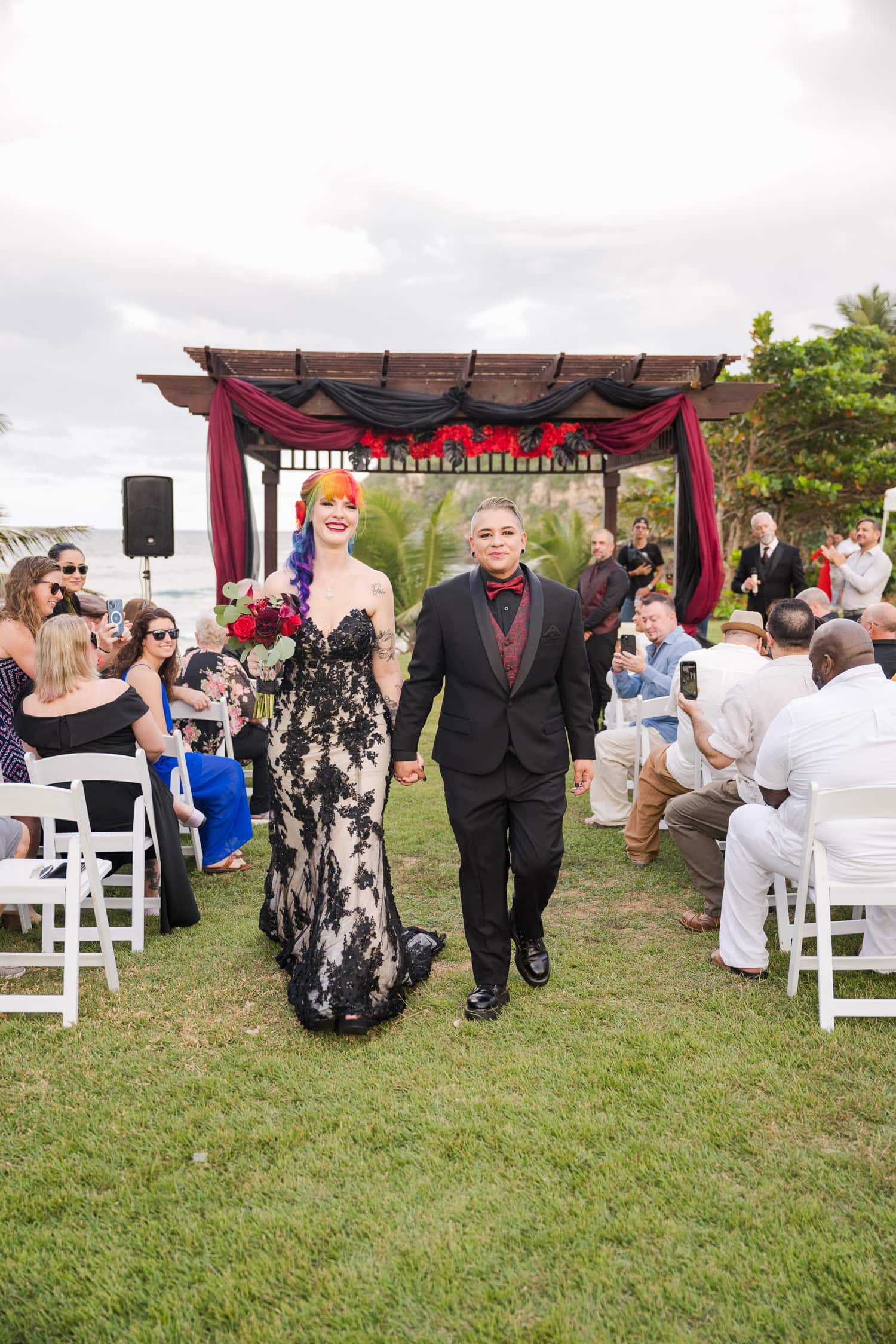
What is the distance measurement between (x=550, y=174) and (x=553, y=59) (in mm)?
4657

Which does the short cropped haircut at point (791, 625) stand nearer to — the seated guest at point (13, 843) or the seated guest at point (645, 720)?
the seated guest at point (645, 720)

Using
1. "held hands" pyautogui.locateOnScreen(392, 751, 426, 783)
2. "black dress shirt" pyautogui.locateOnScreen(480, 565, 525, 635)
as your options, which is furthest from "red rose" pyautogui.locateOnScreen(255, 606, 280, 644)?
"black dress shirt" pyautogui.locateOnScreen(480, 565, 525, 635)

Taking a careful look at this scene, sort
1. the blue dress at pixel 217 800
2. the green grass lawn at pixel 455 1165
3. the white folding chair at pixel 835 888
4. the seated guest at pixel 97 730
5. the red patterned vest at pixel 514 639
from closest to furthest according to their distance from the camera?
the green grass lawn at pixel 455 1165
the white folding chair at pixel 835 888
the red patterned vest at pixel 514 639
the seated guest at pixel 97 730
the blue dress at pixel 217 800

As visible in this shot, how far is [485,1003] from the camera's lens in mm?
3824

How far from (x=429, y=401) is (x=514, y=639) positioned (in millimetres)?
7179

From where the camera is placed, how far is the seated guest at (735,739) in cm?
446

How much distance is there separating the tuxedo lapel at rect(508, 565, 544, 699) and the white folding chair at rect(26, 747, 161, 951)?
6.54 ft

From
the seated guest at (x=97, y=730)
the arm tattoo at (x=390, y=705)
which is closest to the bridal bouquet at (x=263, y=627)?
the arm tattoo at (x=390, y=705)

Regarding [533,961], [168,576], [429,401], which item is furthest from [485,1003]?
[168,576]

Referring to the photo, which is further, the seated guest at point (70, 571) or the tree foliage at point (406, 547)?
the tree foliage at point (406, 547)

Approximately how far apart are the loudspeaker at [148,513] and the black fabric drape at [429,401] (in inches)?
66.2

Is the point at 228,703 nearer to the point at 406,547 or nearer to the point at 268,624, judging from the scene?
the point at 268,624

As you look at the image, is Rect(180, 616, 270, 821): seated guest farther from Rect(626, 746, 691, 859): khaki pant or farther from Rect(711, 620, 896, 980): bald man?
Rect(711, 620, 896, 980): bald man

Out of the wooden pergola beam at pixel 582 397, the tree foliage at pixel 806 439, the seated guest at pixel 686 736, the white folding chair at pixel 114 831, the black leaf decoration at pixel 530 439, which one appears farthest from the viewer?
the tree foliage at pixel 806 439
